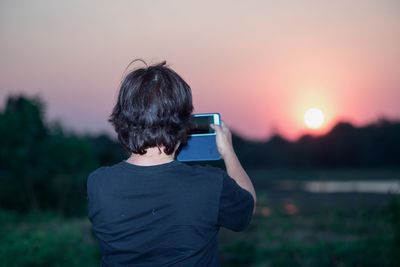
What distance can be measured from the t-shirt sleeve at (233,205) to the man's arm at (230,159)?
0.16 feet

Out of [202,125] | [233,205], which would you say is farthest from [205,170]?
[202,125]

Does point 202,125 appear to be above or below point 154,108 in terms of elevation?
below

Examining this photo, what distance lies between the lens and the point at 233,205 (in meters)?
1.85

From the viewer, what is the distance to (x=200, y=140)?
220cm

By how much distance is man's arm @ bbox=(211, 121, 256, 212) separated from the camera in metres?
1.94

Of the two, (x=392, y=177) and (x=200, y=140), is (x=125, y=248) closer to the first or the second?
(x=200, y=140)

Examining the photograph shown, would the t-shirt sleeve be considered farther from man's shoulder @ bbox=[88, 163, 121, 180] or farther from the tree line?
the tree line

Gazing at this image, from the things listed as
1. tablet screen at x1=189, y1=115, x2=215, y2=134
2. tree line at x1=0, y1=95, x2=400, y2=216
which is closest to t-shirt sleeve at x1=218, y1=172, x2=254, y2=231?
tablet screen at x1=189, y1=115, x2=215, y2=134

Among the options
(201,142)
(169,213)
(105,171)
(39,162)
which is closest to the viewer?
(169,213)

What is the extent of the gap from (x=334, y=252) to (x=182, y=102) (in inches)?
247

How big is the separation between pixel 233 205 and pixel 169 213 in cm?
23

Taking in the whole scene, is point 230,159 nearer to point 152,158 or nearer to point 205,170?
point 205,170

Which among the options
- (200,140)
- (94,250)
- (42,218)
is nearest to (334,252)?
(94,250)

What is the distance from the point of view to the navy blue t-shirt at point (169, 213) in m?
1.81
